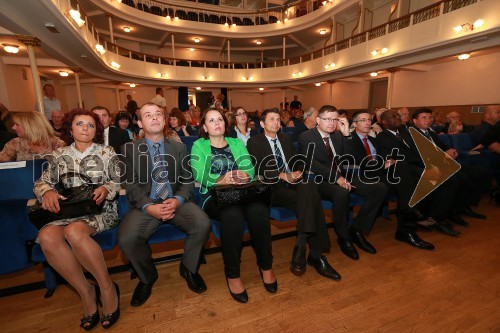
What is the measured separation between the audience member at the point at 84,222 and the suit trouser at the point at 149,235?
0.57ft

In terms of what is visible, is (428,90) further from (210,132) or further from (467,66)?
(210,132)

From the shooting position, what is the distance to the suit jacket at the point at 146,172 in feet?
6.13

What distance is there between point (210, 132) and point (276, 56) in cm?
1826

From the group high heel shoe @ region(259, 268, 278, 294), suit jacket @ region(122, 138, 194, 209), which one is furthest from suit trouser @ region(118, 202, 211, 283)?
high heel shoe @ region(259, 268, 278, 294)

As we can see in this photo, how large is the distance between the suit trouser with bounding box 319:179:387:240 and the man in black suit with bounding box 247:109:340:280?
26 centimetres

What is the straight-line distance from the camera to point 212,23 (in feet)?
45.9

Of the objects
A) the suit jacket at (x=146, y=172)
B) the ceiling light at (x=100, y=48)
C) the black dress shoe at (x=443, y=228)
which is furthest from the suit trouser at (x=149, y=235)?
the ceiling light at (x=100, y=48)

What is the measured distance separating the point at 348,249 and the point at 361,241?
0.22 meters

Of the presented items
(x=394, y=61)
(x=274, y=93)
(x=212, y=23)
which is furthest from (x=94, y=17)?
(x=394, y=61)

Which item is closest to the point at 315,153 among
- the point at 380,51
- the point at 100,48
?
the point at 380,51

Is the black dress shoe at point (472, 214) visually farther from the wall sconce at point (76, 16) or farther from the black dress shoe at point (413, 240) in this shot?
the wall sconce at point (76, 16)

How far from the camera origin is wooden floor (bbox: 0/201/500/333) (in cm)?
158

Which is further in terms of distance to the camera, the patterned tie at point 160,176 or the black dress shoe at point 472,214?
the black dress shoe at point 472,214

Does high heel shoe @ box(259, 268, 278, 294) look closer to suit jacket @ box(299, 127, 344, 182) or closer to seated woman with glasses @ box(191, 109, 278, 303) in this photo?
seated woman with glasses @ box(191, 109, 278, 303)
